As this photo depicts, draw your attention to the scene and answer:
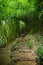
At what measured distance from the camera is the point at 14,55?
31.8 feet

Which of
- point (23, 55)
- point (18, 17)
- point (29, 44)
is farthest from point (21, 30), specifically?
point (29, 44)

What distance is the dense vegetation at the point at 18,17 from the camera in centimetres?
667

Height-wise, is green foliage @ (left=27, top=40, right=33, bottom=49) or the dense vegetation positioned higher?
the dense vegetation

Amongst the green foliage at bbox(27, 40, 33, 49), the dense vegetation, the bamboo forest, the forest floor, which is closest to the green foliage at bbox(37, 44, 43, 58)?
the bamboo forest

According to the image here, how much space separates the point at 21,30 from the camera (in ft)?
26.8

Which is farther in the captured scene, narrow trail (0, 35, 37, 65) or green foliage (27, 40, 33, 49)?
green foliage (27, 40, 33, 49)

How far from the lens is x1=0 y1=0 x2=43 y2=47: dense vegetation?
263 inches

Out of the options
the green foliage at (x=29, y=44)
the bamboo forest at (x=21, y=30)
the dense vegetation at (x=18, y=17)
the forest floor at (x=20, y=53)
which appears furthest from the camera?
the green foliage at (x=29, y=44)

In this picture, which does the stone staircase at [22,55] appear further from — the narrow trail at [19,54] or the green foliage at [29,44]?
the green foliage at [29,44]

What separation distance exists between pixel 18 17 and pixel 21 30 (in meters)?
0.86

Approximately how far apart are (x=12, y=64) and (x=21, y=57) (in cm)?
45

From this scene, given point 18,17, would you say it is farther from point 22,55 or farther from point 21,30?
point 22,55

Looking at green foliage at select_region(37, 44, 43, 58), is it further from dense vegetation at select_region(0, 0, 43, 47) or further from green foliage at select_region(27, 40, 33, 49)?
dense vegetation at select_region(0, 0, 43, 47)

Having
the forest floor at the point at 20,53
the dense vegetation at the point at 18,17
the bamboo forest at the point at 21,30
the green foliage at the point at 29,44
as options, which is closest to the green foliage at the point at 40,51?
the bamboo forest at the point at 21,30
